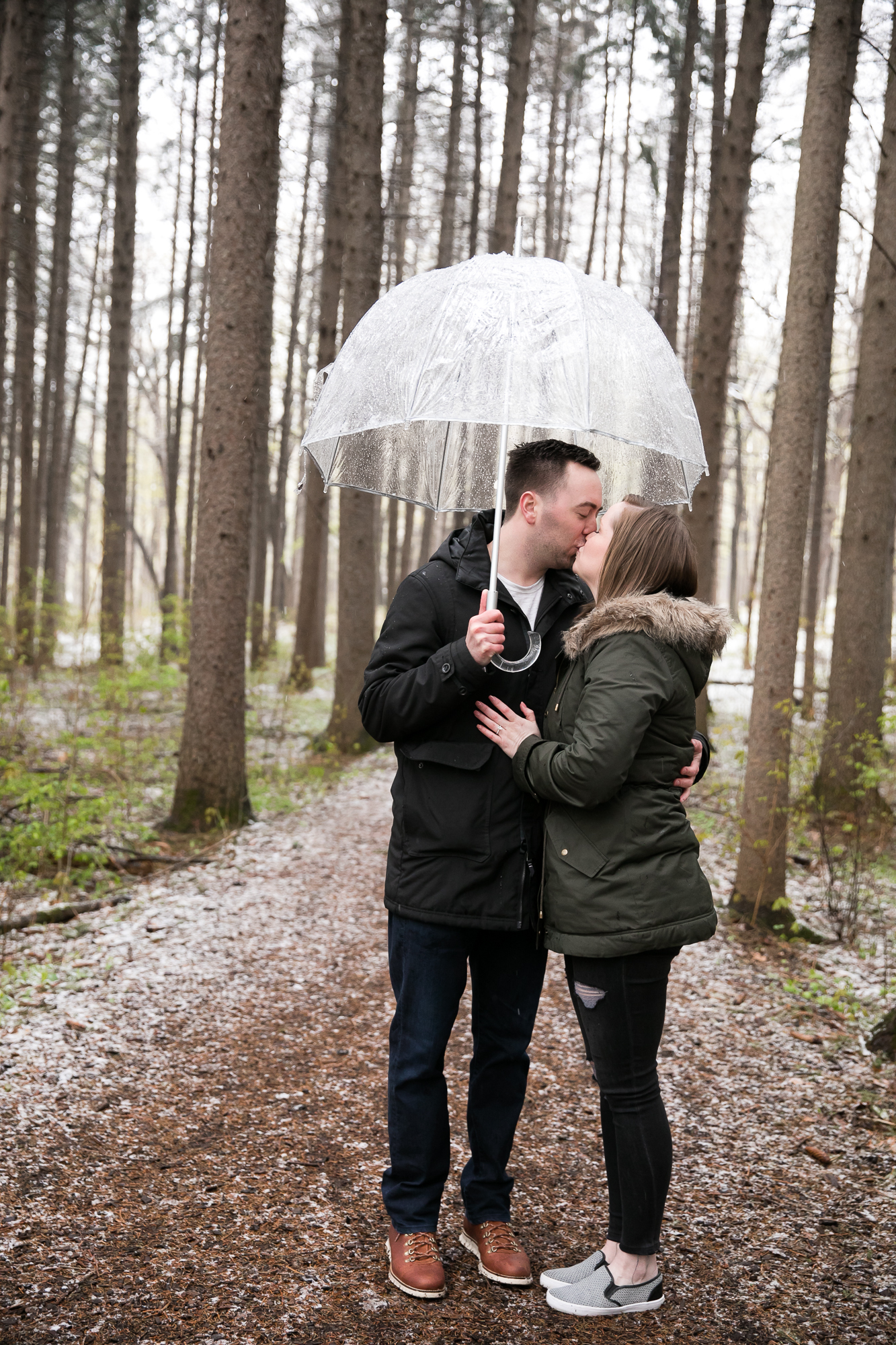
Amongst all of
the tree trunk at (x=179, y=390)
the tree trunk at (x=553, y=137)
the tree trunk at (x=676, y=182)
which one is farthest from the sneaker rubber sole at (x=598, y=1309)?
the tree trunk at (x=553, y=137)

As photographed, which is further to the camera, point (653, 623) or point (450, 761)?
point (450, 761)

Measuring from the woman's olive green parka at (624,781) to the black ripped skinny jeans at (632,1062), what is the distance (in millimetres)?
94

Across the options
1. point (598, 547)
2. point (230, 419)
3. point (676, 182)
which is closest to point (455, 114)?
point (676, 182)

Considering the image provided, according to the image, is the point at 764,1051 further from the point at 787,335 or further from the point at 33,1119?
the point at 787,335

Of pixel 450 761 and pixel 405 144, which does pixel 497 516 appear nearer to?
pixel 450 761

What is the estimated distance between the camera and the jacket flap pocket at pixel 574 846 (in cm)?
232

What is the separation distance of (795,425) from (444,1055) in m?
4.22

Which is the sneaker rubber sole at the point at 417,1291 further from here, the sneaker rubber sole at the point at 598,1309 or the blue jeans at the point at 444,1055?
the sneaker rubber sole at the point at 598,1309

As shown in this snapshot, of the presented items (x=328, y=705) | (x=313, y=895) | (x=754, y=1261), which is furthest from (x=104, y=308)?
(x=754, y=1261)

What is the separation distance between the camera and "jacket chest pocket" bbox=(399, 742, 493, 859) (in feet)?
8.05

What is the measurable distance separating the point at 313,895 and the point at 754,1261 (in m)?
3.85

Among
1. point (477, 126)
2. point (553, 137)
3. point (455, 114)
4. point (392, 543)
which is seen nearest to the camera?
point (455, 114)

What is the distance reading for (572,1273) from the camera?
256 cm

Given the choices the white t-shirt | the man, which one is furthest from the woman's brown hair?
the white t-shirt
